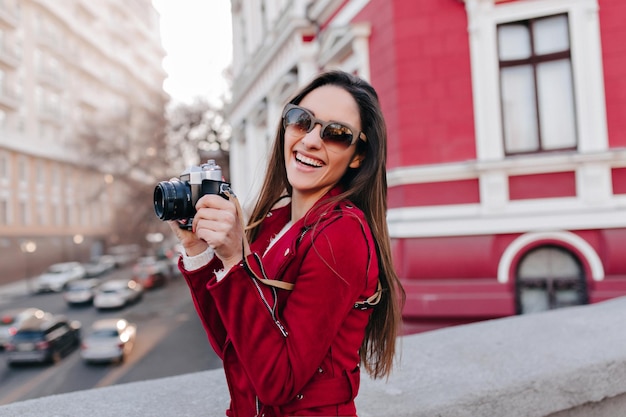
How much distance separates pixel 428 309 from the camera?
565 cm

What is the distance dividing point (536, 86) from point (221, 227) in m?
5.84

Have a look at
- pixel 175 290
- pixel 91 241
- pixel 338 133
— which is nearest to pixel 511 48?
pixel 338 133

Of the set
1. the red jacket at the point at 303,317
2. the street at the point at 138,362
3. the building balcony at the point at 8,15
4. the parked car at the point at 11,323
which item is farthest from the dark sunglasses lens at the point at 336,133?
the building balcony at the point at 8,15

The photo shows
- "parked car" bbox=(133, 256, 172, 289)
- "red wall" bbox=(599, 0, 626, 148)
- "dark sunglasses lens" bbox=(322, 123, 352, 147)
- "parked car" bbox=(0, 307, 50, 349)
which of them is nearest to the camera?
"dark sunglasses lens" bbox=(322, 123, 352, 147)

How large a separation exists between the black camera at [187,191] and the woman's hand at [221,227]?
2.4 inches

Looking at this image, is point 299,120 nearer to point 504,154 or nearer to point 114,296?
point 504,154

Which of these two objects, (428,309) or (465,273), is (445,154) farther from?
(428,309)

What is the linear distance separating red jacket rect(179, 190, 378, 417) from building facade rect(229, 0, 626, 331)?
4.65 meters

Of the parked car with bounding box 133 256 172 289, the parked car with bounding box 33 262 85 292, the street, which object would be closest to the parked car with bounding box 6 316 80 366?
the street

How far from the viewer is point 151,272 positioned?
3058cm

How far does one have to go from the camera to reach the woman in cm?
90

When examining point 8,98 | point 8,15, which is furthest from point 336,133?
point 8,15

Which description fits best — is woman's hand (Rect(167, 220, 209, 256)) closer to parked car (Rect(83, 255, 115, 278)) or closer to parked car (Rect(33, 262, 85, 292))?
parked car (Rect(33, 262, 85, 292))

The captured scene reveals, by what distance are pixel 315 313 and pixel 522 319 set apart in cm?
271
